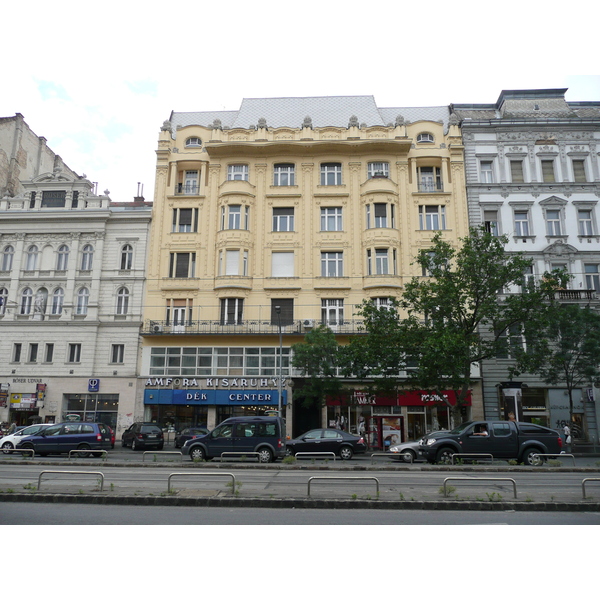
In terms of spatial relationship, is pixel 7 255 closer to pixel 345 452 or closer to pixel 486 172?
pixel 345 452

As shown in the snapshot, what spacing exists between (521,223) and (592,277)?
5552mm

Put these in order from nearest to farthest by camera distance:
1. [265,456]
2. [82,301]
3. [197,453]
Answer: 1. [265,456]
2. [197,453]
3. [82,301]

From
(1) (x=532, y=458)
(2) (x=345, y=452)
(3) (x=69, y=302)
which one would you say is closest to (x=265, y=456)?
(2) (x=345, y=452)

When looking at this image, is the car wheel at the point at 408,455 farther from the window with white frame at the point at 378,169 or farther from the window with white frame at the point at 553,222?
the window with white frame at the point at 378,169

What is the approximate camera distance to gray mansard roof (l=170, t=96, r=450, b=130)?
40312mm

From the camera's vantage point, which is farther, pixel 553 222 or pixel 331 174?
pixel 331 174

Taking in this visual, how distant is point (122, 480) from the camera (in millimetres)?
13852

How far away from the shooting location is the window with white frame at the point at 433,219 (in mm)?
35000

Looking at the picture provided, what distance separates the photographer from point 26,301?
3538 cm

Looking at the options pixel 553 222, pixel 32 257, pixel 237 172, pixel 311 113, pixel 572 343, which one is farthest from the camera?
pixel 311 113

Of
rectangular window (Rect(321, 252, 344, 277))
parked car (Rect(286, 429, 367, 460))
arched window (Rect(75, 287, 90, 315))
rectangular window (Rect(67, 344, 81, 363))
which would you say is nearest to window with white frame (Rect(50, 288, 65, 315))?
arched window (Rect(75, 287, 90, 315))

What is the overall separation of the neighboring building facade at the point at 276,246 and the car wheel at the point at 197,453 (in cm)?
1137

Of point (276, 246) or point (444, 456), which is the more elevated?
point (276, 246)

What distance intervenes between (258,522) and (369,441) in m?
22.1
